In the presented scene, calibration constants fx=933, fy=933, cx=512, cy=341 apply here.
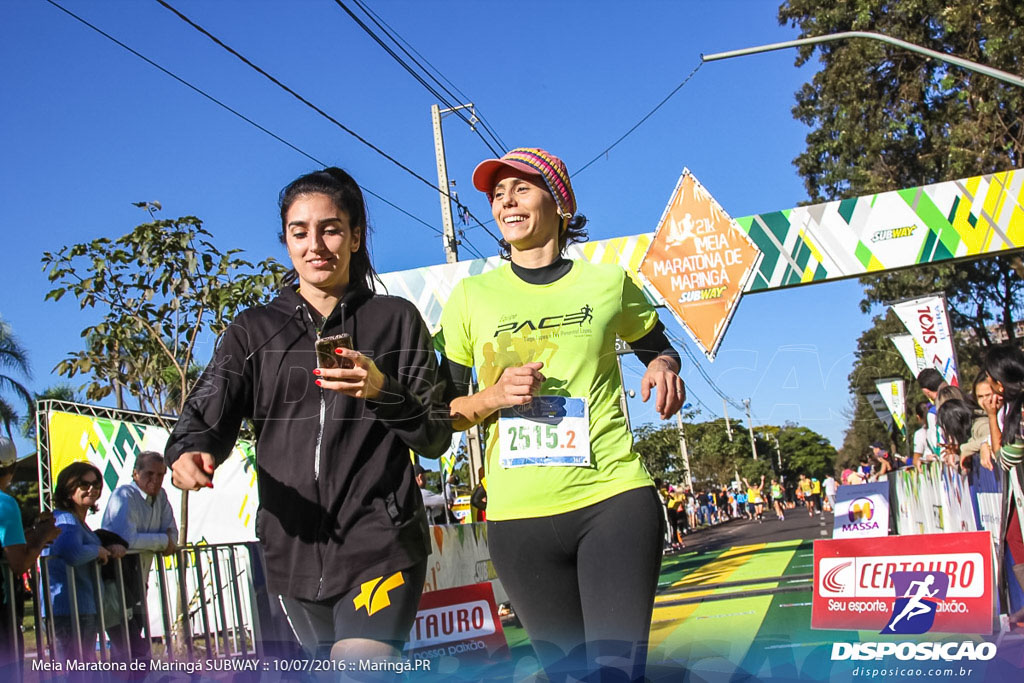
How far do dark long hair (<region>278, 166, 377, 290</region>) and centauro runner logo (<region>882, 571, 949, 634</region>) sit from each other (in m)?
3.44

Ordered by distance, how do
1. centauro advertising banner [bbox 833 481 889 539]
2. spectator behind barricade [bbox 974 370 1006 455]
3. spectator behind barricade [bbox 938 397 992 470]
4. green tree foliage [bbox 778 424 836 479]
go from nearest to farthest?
spectator behind barricade [bbox 974 370 1006 455] < spectator behind barricade [bbox 938 397 992 470] < centauro advertising banner [bbox 833 481 889 539] < green tree foliage [bbox 778 424 836 479]

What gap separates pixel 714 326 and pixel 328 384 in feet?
27.6

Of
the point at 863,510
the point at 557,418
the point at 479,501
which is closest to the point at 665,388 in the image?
the point at 557,418

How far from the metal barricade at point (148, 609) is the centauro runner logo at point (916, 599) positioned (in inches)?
124

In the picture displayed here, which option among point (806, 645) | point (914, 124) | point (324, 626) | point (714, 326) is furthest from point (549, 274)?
point (914, 124)

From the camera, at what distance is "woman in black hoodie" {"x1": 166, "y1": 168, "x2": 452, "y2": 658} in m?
2.13

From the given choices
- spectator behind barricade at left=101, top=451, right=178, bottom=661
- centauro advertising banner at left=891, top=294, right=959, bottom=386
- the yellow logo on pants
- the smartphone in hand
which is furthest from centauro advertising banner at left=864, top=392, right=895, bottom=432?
the smartphone in hand

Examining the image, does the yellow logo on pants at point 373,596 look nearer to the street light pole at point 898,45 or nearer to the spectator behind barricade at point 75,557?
the spectator behind barricade at point 75,557

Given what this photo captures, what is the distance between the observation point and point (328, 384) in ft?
6.68

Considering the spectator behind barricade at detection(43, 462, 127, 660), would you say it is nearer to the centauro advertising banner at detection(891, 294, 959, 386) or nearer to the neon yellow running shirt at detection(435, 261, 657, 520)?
the neon yellow running shirt at detection(435, 261, 657, 520)

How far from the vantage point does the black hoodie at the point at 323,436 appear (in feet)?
7.10

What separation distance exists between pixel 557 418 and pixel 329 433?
2.03 ft

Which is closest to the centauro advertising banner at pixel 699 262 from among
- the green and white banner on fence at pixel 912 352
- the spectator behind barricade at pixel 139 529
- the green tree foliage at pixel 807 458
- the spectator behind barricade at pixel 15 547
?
the green and white banner on fence at pixel 912 352

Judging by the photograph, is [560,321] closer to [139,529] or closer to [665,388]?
[665,388]
